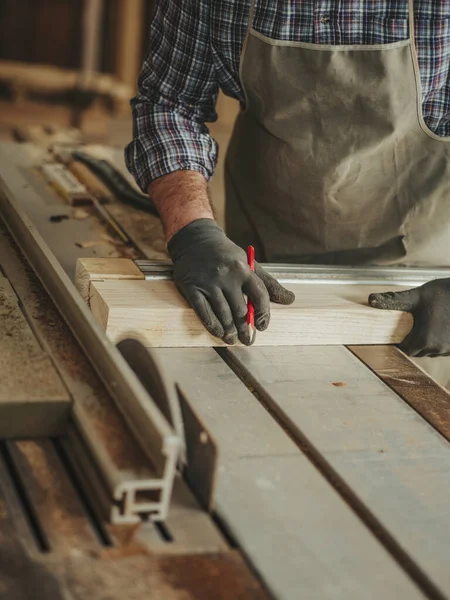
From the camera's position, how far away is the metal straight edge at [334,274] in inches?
77.4

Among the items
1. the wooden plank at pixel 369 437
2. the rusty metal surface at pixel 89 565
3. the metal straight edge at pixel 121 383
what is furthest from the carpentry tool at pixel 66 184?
the rusty metal surface at pixel 89 565

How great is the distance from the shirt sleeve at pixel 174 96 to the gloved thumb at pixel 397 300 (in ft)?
2.00

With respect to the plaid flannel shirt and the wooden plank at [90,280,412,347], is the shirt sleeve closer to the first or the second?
the plaid flannel shirt

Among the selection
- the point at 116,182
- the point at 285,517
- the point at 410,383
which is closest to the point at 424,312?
the point at 410,383

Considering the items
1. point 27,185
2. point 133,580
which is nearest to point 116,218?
point 27,185

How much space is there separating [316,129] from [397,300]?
53 centimetres

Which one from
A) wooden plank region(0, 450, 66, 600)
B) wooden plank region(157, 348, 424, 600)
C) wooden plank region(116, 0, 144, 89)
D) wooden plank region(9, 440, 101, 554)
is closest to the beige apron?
wooden plank region(157, 348, 424, 600)

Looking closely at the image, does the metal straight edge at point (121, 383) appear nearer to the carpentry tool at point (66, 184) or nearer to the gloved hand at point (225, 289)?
the gloved hand at point (225, 289)

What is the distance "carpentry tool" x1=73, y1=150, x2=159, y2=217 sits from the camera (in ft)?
8.53

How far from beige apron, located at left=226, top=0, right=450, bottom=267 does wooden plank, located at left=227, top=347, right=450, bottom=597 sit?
1.77ft

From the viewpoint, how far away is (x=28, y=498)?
122cm

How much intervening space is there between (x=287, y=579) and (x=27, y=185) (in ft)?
6.13

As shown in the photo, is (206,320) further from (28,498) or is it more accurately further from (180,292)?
(28,498)

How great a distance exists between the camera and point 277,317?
182 cm
